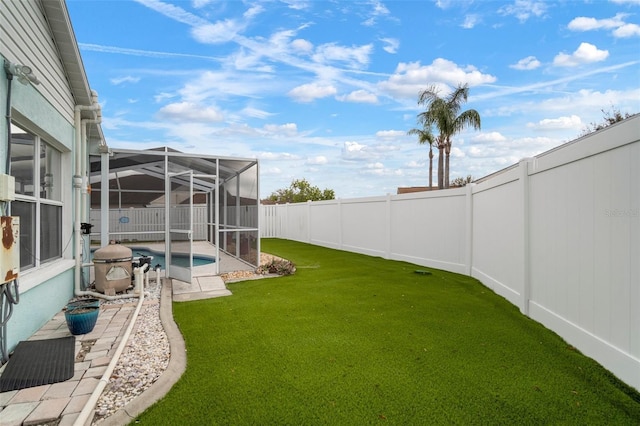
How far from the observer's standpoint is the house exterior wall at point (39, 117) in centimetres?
332

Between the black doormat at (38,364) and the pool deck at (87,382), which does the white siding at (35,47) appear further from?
the pool deck at (87,382)

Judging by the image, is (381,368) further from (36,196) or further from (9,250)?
(36,196)

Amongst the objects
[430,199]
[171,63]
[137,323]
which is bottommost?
[137,323]

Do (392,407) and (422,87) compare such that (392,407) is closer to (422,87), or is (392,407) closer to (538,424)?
(538,424)

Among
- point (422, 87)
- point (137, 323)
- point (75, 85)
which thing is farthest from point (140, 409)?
point (422, 87)

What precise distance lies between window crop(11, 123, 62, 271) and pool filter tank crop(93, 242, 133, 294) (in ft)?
2.16

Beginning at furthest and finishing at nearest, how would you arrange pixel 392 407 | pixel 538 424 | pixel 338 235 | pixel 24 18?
pixel 338 235 < pixel 24 18 < pixel 392 407 < pixel 538 424

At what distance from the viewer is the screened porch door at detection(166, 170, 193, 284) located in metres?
6.89

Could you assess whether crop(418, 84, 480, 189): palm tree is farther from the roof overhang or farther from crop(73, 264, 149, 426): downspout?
crop(73, 264, 149, 426): downspout

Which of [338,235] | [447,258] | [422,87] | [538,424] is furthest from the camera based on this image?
[422,87]

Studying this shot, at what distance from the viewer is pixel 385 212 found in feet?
33.4

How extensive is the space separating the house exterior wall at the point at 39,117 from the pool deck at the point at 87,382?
33 centimetres

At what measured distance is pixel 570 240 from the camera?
3.57 meters

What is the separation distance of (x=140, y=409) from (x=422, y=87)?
24.3 metres
